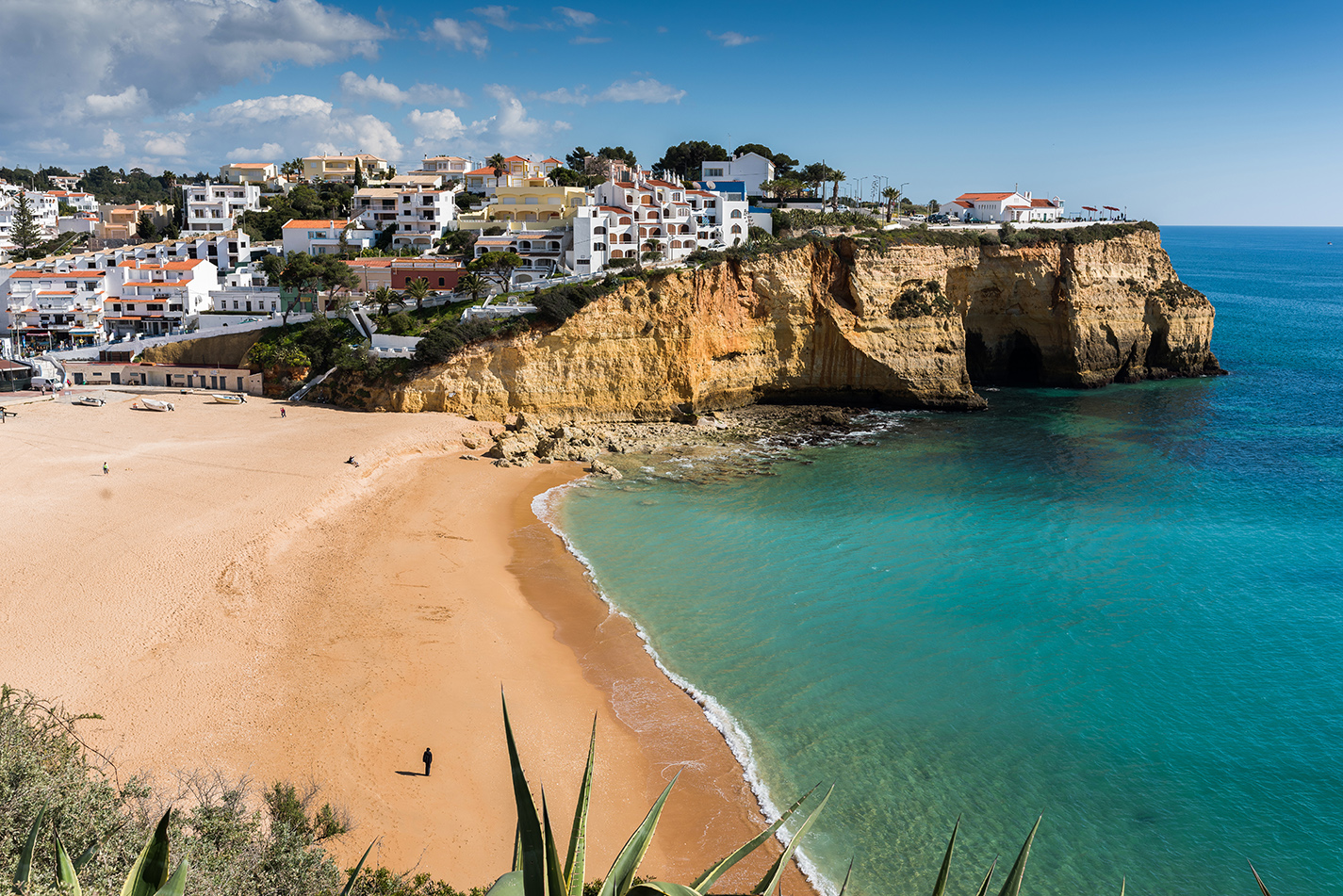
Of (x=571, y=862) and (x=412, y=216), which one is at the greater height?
(x=412, y=216)

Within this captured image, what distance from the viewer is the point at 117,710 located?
18234 mm

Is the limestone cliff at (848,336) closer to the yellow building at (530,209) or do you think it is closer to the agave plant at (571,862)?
the yellow building at (530,209)

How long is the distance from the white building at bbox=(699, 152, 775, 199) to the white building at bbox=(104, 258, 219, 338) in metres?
47.6

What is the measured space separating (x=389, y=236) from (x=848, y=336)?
41049mm

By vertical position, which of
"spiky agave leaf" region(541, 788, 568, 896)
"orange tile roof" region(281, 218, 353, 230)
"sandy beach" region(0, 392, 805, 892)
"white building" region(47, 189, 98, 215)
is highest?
"white building" region(47, 189, 98, 215)

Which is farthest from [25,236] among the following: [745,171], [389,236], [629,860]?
[629,860]

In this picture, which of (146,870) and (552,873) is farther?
(146,870)

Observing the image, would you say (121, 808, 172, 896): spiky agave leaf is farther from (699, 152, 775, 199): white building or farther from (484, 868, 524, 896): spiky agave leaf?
(699, 152, 775, 199): white building

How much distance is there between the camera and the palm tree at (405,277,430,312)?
49781 mm

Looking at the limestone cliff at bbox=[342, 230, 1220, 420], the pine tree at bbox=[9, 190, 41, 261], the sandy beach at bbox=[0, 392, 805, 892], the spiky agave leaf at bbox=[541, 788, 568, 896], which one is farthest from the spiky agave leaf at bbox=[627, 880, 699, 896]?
the pine tree at bbox=[9, 190, 41, 261]

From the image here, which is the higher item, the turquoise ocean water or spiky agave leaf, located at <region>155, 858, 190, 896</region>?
spiky agave leaf, located at <region>155, 858, 190, 896</region>

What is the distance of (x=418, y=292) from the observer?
4978cm

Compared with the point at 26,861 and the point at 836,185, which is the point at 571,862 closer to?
the point at 26,861

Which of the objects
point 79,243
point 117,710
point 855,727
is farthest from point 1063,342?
point 79,243
